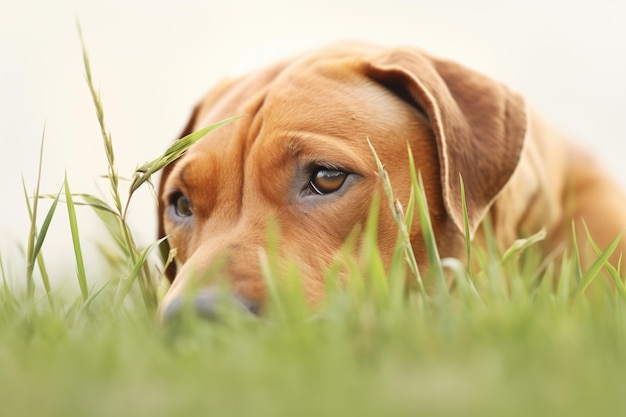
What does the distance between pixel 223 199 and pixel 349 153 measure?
47 centimetres

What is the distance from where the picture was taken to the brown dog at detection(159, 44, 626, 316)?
275cm

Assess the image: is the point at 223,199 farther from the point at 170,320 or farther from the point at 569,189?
the point at 569,189

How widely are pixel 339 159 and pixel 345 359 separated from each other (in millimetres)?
1518

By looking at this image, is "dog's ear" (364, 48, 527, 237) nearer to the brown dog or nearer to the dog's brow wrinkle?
the brown dog

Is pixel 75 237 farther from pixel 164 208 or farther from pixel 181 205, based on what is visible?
pixel 164 208

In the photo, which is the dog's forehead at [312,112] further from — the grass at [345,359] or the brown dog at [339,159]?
the grass at [345,359]

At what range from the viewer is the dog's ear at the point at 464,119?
295cm

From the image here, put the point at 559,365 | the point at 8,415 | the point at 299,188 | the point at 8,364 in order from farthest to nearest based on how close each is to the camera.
Answer: the point at 299,188 < the point at 8,364 < the point at 559,365 < the point at 8,415

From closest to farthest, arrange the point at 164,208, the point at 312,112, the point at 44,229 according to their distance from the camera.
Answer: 1. the point at 44,229
2. the point at 312,112
3. the point at 164,208

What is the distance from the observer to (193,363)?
1.42 m

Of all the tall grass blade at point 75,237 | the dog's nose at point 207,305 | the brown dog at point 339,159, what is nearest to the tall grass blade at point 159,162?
the tall grass blade at point 75,237

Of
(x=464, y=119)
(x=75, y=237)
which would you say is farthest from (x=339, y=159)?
(x=75, y=237)

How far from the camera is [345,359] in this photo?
1384 millimetres

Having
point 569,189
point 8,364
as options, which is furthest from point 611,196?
point 8,364
